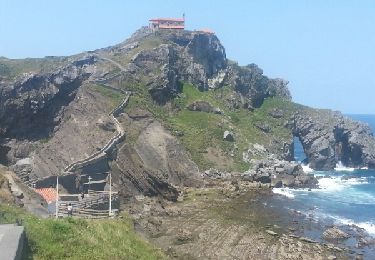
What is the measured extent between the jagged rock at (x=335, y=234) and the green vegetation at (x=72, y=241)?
3725 centimetres

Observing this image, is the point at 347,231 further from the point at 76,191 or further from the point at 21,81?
the point at 21,81

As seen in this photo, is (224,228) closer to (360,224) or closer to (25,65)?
(360,224)

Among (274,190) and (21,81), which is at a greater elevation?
(21,81)

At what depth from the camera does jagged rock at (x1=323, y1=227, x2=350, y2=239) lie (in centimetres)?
5966

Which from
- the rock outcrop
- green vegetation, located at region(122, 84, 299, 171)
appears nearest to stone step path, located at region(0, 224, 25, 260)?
green vegetation, located at region(122, 84, 299, 171)

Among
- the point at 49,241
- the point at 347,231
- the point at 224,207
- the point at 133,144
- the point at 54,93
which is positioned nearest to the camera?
the point at 49,241

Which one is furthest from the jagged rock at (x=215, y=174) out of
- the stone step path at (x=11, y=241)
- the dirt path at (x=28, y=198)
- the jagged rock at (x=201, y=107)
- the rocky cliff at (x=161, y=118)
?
the stone step path at (x=11, y=241)

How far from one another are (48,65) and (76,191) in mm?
47710

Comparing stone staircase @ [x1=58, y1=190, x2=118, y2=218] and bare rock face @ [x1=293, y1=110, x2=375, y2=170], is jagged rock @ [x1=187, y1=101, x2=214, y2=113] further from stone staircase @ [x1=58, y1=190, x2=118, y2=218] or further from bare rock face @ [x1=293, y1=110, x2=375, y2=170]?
stone staircase @ [x1=58, y1=190, x2=118, y2=218]

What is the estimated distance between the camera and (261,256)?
5141 centimetres

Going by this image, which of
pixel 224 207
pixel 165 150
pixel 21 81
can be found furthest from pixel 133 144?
pixel 21 81

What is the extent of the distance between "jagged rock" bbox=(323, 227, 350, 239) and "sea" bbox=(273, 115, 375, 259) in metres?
0.93

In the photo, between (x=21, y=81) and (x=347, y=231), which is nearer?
(x=347, y=231)

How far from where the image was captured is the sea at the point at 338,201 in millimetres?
68375
